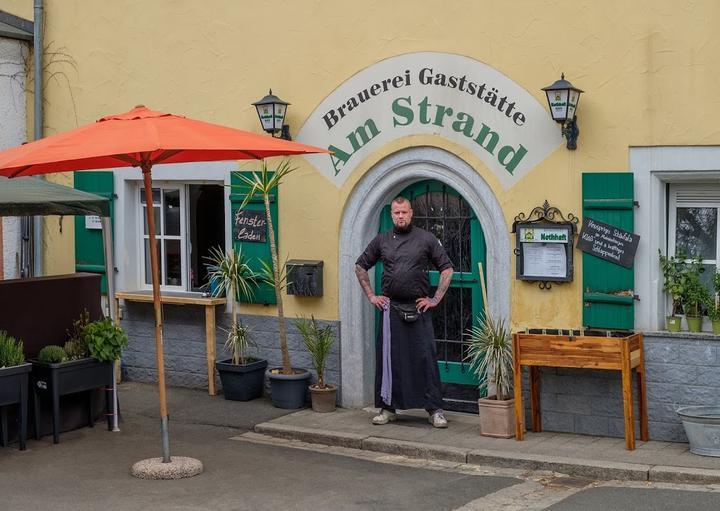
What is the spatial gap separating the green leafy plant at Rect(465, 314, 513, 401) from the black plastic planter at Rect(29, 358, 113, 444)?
3.17 m

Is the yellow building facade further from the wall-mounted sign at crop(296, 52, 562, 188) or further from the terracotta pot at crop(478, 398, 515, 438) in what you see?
the terracotta pot at crop(478, 398, 515, 438)

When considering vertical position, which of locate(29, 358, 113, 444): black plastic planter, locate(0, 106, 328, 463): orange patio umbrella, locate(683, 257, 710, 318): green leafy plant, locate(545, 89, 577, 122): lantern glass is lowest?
locate(29, 358, 113, 444): black plastic planter

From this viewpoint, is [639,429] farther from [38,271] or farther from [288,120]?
[38,271]

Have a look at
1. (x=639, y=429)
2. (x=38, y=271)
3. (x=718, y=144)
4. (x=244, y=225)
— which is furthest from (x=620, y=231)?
(x=38, y=271)

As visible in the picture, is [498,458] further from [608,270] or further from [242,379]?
[242,379]

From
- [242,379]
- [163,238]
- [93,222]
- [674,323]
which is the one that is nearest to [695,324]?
[674,323]

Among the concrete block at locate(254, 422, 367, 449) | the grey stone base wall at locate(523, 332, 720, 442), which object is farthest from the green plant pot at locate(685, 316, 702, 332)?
the concrete block at locate(254, 422, 367, 449)

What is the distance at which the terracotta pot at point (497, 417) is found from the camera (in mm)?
8859

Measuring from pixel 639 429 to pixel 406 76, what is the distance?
3.59 meters

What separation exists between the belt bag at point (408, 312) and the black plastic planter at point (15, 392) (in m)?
3.01

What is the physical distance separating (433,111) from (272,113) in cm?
160

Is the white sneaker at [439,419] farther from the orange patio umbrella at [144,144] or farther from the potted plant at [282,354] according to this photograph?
the orange patio umbrella at [144,144]

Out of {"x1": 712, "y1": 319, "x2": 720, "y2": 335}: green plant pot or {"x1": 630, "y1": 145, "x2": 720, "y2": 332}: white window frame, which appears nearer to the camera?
{"x1": 712, "y1": 319, "x2": 720, "y2": 335}: green plant pot

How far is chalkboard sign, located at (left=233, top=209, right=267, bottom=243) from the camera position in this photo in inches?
424
